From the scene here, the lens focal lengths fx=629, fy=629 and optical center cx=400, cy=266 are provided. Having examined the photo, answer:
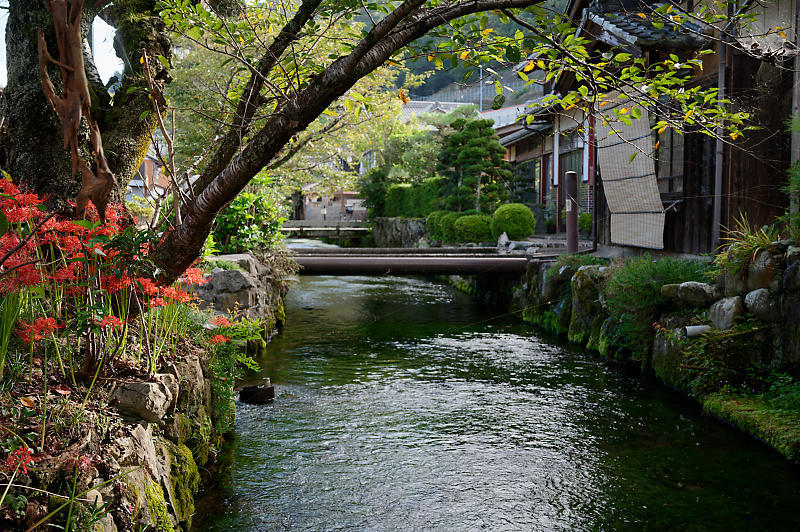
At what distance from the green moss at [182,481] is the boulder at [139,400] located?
0.44 meters

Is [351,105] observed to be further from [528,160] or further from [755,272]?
[528,160]

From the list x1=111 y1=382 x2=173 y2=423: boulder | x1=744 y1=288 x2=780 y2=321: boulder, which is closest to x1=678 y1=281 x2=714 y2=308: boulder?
x1=744 y1=288 x2=780 y2=321: boulder

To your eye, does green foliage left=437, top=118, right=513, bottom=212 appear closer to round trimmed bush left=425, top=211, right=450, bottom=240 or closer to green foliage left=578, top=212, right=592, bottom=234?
round trimmed bush left=425, top=211, right=450, bottom=240

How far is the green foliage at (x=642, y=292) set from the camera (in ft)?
26.7

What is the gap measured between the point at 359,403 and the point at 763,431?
13.4ft

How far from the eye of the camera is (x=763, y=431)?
5781 millimetres

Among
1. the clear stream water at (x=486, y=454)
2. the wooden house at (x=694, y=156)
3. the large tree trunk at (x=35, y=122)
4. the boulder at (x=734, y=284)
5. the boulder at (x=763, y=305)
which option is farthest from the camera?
the wooden house at (x=694, y=156)

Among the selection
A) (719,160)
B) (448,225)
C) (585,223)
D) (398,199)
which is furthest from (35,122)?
(398,199)

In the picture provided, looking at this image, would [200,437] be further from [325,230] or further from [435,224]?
→ [325,230]

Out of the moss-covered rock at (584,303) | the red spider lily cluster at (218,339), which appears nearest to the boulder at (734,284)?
the moss-covered rock at (584,303)

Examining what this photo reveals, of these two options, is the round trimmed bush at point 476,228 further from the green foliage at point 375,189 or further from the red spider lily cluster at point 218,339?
the red spider lily cluster at point 218,339

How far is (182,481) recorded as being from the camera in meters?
4.34

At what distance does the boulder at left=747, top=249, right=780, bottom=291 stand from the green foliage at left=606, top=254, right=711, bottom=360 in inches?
42.9

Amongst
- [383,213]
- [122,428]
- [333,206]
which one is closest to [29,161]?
[122,428]
